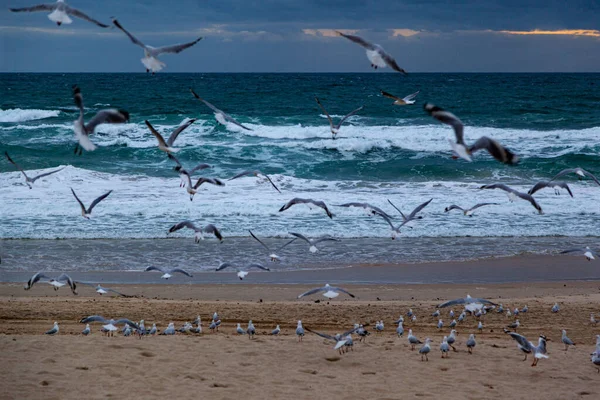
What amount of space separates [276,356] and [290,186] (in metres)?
A: 14.2

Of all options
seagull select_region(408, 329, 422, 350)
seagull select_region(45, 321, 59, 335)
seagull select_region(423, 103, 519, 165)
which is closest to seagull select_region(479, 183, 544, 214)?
seagull select_region(408, 329, 422, 350)

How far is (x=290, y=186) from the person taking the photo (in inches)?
854

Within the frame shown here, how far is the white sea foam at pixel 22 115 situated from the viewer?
1439 inches

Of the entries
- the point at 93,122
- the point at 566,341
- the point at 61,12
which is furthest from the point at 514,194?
the point at 61,12

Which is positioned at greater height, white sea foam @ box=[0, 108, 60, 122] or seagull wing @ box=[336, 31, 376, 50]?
white sea foam @ box=[0, 108, 60, 122]

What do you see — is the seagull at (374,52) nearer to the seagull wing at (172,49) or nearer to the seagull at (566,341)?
the seagull wing at (172,49)

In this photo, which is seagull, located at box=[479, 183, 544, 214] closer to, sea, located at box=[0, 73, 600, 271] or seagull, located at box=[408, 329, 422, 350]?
seagull, located at box=[408, 329, 422, 350]

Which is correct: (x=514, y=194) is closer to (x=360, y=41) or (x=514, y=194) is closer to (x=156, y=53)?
(x=360, y=41)

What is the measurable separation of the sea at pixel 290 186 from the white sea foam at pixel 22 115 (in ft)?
0.37

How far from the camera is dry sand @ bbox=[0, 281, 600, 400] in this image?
21.7ft

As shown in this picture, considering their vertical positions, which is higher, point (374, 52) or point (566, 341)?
point (374, 52)

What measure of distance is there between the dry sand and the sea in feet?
8.59

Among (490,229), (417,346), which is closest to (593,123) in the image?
(490,229)

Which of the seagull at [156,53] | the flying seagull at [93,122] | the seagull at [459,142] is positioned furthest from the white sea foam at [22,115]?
the seagull at [459,142]
